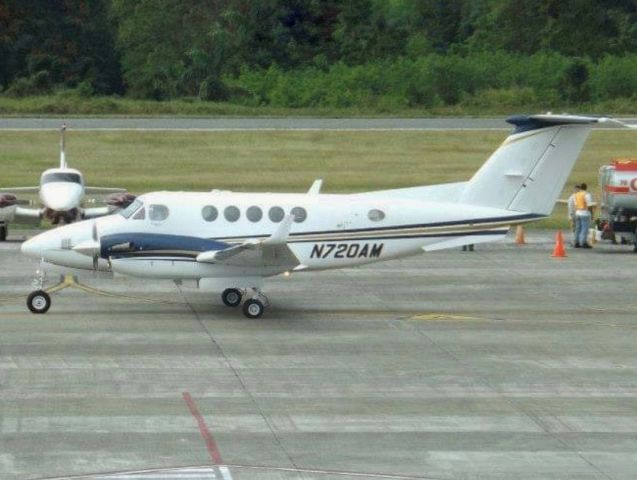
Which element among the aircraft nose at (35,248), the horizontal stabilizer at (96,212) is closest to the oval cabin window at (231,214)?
the aircraft nose at (35,248)

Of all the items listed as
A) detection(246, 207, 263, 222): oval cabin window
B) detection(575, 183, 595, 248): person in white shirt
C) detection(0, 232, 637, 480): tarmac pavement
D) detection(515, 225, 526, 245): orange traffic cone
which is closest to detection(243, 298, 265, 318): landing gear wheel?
detection(0, 232, 637, 480): tarmac pavement

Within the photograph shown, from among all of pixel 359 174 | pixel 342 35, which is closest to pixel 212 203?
pixel 359 174

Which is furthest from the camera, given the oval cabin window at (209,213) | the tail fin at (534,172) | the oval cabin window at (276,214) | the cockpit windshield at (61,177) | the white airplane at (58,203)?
the cockpit windshield at (61,177)

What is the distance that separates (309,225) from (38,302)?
14.8 feet

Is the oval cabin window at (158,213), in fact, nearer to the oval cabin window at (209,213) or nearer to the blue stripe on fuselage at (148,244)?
the blue stripe on fuselage at (148,244)

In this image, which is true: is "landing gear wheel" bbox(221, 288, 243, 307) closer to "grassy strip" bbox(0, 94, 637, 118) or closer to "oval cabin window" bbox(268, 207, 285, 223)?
"oval cabin window" bbox(268, 207, 285, 223)

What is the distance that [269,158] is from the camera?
49.8m

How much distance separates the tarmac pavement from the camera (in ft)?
44.7

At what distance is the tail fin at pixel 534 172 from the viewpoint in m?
22.8

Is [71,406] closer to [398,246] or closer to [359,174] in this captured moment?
[398,246]

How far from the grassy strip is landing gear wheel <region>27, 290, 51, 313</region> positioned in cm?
3794

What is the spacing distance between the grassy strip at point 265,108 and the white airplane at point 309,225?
3631 cm

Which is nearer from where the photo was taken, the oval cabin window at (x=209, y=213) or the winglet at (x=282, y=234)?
the winglet at (x=282, y=234)

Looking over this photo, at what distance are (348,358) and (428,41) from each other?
5395 centimetres
